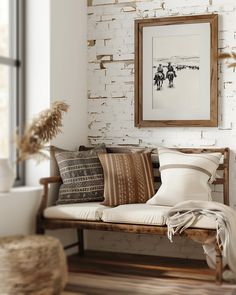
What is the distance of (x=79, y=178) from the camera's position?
464cm

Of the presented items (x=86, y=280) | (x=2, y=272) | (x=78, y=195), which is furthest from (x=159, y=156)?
(x=2, y=272)

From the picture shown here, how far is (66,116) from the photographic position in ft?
16.3

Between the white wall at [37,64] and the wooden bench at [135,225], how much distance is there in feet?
0.67

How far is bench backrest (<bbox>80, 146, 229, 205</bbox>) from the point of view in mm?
4664

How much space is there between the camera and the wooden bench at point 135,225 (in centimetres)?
397

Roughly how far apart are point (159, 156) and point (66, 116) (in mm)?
892

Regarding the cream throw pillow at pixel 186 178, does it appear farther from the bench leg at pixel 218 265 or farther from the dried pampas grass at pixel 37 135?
the dried pampas grass at pixel 37 135

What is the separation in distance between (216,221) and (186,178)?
0.57 m

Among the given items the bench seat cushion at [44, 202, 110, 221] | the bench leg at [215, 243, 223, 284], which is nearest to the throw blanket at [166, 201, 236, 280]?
the bench leg at [215, 243, 223, 284]

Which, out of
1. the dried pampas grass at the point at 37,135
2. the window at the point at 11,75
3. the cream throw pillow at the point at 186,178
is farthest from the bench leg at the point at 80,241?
the dried pampas grass at the point at 37,135

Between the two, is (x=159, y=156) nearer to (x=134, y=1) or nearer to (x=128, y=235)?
(x=128, y=235)

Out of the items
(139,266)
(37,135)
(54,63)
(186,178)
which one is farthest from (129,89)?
(37,135)

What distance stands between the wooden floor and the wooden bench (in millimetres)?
211

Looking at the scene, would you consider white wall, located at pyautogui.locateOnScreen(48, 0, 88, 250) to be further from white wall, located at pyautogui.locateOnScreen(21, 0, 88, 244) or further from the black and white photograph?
the black and white photograph
